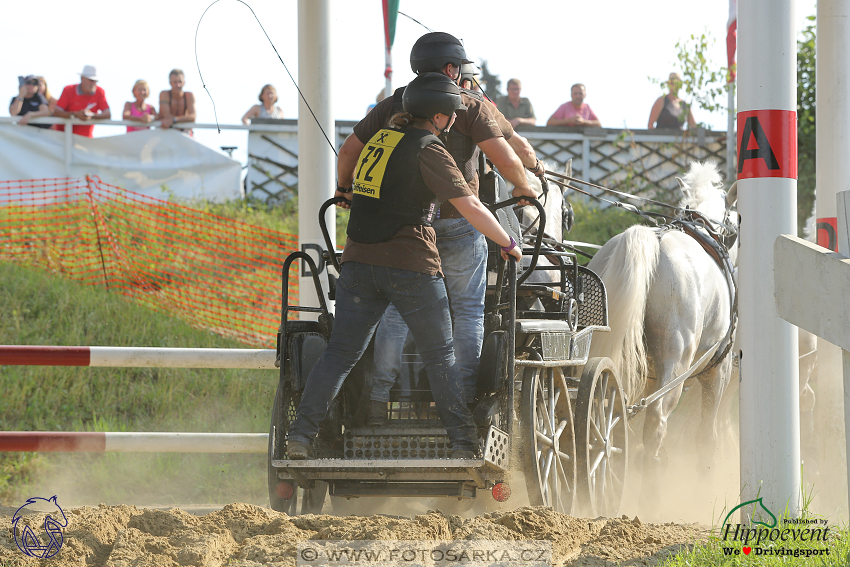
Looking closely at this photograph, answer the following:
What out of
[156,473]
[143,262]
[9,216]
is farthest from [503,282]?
[9,216]

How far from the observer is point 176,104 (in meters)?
12.6

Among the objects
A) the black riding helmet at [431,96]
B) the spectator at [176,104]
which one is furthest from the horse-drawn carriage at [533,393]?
the spectator at [176,104]

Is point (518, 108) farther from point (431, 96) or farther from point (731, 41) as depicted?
point (431, 96)

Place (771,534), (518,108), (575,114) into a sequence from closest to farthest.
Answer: (771,534) < (518,108) < (575,114)

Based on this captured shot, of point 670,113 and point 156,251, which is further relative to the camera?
point 670,113

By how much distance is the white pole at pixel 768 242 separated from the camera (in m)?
3.61

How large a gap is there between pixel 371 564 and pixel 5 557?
145 centimetres

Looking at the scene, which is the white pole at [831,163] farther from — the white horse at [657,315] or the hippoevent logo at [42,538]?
the hippoevent logo at [42,538]

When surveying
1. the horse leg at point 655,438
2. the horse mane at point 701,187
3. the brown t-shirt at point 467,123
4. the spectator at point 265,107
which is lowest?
the horse leg at point 655,438

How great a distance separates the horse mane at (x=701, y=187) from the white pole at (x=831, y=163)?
241cm

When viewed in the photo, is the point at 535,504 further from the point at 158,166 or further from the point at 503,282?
the point at 158,166

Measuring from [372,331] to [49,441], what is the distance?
2.51 metres

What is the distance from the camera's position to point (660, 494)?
6.07 meters

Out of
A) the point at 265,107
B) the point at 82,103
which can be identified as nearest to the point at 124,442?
the point at 82,103
